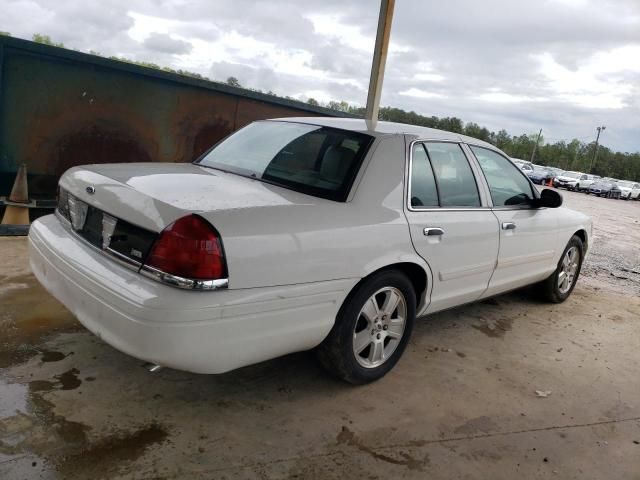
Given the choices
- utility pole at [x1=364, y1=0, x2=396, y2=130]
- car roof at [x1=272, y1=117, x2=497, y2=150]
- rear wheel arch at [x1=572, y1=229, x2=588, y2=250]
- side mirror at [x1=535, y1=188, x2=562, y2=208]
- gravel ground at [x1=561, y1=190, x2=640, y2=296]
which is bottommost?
gravel ground at [x1=561, y1=190, x2=640, y2=296]

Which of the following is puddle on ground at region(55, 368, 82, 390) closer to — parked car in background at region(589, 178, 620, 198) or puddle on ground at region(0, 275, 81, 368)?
puddle on ground at region(0, 275, 81, 368)

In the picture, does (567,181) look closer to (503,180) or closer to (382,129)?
(503,180)

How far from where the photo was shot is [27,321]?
137 inches

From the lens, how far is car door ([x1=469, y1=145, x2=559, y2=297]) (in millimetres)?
3902

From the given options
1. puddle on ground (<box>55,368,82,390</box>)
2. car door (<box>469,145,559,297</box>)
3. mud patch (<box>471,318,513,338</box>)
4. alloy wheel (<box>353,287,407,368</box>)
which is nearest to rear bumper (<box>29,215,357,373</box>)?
alloy wheel (<box>353,287,407,368</box>)

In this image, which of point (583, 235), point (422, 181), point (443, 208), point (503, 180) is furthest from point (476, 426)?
point (583, 235)

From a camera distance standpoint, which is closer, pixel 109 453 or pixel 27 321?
Answer: pixel 109 453

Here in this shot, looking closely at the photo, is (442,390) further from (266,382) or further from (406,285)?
(266,382)

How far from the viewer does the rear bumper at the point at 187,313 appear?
2.21 metres

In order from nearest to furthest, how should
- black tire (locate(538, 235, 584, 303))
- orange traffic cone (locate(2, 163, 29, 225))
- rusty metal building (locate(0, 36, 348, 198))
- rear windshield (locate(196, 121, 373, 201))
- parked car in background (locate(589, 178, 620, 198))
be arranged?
1. rear windshield (locate(196, 121, 373, 201))
2. black tire (locate(538, 235, 584, 303))
3. orange traffic cone (locate(2, 163, 29, 225))
4. rusty metal building (locate(0, 36, 348, 198))
5. parked car in background (locate(589, 178, 620, 198))

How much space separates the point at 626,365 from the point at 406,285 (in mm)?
2010

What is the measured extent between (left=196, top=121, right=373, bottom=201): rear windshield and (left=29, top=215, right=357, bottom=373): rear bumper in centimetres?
61

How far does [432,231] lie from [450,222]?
228 millimetres

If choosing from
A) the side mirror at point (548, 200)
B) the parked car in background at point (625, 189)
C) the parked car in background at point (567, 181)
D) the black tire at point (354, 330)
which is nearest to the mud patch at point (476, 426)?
the black tire at point (354, 330)
